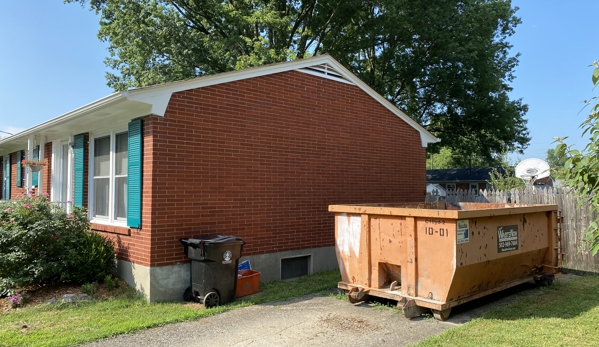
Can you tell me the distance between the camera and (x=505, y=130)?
23.2 metres

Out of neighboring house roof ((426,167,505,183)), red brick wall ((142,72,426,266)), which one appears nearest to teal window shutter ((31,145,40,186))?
red brick wall ((142,72,426,266))

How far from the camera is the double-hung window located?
27.0 feet

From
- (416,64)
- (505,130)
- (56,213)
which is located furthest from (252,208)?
(505,130)

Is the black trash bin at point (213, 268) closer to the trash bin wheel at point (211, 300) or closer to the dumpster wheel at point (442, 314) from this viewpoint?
the trash bin wheel at point (211, 300)

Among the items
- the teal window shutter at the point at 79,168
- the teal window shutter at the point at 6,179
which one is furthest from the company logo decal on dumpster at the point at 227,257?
the teal window shutter at the point at 6,179

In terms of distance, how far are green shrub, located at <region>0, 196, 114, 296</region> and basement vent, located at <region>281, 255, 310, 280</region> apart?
10.8ft

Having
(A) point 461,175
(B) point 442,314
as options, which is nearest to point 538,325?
(B) point 442,314

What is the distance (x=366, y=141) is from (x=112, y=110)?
585 centimetres

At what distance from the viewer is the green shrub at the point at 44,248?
7133 millimetres

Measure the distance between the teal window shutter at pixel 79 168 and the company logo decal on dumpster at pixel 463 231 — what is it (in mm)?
7608

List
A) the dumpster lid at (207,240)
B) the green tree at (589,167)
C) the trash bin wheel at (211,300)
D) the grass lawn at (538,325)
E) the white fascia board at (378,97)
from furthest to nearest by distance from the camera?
the white fascia board at (378,97), the dumpster lid at (207,240), the trash bin wheel at (211,300), the grass lawn at (538,325), the green tree at (589,167)

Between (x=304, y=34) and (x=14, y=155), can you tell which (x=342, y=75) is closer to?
(x=304, y=34)

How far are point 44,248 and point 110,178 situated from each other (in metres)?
1.73

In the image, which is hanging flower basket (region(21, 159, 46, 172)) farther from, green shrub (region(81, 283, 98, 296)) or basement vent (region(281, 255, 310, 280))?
basement vent (region(281, 255, 310, 280))
